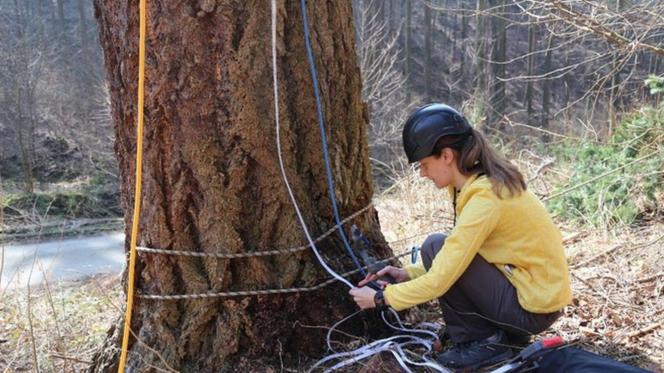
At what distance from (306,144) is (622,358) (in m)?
1.75

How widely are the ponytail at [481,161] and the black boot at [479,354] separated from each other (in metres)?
0.69

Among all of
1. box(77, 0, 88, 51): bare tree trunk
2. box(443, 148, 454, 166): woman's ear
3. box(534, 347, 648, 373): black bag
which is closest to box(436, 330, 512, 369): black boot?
box(534, 347, 648, 373): black bag

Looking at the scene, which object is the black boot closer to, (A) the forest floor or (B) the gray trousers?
(B) the gray trousers

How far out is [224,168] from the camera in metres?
2.42

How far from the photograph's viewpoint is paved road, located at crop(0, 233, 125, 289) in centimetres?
852

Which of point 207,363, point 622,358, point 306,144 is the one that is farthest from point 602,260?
point 207,363

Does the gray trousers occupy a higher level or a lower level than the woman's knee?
lower

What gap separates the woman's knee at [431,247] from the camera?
259cm

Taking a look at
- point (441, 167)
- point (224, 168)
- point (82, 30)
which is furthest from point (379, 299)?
point (82, 30)

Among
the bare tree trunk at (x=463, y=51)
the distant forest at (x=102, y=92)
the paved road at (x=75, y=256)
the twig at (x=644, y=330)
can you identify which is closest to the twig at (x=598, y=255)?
the twig at (x=644, y=330)

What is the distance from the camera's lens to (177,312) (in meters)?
2.52

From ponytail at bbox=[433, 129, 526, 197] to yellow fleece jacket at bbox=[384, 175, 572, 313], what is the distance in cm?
4

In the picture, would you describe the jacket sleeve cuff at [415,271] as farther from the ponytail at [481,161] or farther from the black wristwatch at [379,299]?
the ponytail at [481,161]

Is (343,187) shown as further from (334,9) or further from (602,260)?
(602,260)
